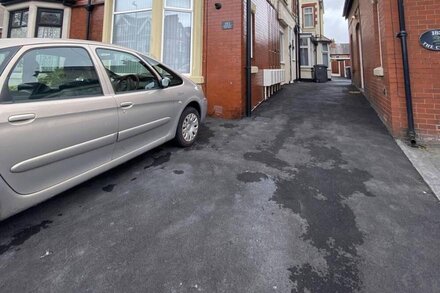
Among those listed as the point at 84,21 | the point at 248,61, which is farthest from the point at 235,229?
the point at 84,21

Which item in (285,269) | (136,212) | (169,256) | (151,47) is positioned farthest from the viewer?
(151,47)

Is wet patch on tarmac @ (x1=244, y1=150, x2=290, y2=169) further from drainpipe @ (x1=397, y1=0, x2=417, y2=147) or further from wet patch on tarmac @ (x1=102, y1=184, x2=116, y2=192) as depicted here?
drainpipe @ (x1=397, y1=0, x2=417, y2=147)

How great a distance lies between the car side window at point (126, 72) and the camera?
312cm

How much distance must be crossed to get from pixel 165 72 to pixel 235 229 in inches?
111

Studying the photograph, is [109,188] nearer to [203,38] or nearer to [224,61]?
[224,61]

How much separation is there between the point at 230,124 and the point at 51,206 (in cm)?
411

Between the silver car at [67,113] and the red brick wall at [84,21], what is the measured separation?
20.0 feet

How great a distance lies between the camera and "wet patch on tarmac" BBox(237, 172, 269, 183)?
3414mm

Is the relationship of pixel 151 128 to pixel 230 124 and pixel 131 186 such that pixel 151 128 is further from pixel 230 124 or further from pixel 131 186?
pixel 230 124

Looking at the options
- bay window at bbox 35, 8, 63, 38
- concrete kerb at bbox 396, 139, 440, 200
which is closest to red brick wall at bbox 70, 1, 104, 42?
bay window at bbox 35, 8, 63, 38

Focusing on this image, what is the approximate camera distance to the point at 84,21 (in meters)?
8.90

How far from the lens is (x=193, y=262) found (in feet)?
6.56

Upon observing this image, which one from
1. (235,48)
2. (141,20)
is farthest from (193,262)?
(141,20)

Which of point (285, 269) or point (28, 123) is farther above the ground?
point (28, 123)
